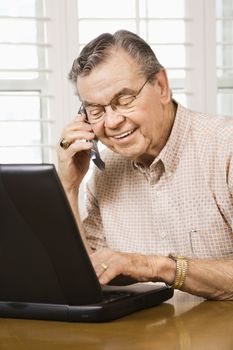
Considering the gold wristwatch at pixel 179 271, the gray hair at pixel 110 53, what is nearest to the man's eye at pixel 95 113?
the gray hair at pixel 110 53

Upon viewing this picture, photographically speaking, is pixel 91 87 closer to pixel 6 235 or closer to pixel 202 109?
pixel 6 235

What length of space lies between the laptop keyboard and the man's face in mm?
533

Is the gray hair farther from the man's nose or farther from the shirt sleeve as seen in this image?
the shirt sleeve

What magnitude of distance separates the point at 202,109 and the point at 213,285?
68.1 inches

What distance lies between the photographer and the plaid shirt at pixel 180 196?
2266mm

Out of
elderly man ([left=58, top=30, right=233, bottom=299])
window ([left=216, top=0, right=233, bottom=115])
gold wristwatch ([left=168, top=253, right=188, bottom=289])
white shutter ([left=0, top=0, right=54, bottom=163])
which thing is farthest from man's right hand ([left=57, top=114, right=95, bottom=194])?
window ([left=216, top=0, right=233, bottom=115])

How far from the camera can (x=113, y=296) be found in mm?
1831

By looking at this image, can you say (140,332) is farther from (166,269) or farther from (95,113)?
(95,113)

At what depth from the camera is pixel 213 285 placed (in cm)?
200

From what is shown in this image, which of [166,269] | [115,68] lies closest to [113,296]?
[166,269]

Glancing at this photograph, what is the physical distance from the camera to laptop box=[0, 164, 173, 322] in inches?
64.5

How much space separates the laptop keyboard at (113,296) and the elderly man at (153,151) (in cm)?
36

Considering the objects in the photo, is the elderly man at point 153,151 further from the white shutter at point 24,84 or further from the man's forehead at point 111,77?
the white shutter at point 24,84

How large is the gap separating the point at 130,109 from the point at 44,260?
65 cm
